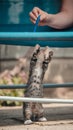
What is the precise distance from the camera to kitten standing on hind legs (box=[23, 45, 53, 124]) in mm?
3441

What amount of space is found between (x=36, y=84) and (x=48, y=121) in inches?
10.9

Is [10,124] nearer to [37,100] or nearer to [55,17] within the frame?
[37,100]

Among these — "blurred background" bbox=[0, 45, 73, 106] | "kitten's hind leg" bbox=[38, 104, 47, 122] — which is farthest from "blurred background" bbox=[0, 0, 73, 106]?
"kitten's hind leg" bbox=[38, 104, 47, 122]

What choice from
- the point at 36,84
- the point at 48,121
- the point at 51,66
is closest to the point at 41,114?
the point at 48,121

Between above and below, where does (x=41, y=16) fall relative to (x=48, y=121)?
above

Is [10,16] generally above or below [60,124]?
above

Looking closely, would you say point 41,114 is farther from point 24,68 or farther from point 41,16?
point 24,68

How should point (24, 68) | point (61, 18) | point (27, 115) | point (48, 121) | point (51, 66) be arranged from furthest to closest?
point (51, 66) → point (24, 68) → point (61, 18) → point (48, 121) → point (27, 115)

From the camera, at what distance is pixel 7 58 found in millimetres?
7832

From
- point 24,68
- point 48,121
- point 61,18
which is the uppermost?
point 61,18

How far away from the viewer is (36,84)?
346 centimetres

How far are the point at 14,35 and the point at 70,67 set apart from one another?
15.5 feet

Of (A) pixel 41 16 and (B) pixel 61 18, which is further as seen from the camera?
(B) pixel 61 18

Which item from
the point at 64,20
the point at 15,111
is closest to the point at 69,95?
the point at 15,111
